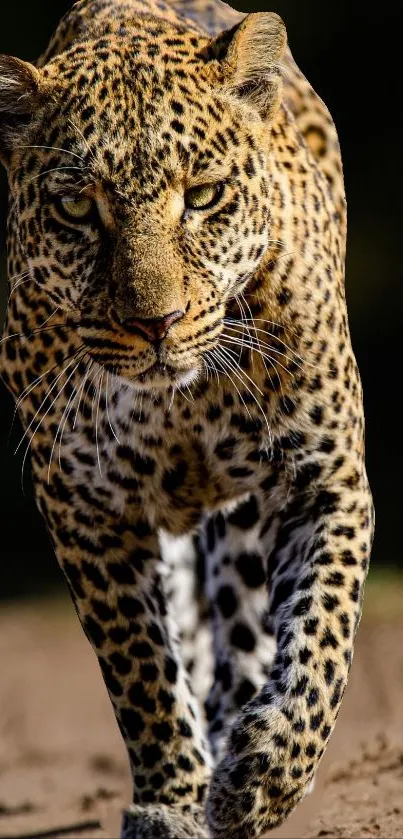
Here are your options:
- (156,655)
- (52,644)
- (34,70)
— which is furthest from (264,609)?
(52,644)

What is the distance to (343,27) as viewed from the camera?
13.9 meters

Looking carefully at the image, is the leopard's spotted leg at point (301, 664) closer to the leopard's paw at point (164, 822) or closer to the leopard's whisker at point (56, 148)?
the leopard's paw at point (164, 822)

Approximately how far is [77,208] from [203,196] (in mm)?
353

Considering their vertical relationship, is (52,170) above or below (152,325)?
above

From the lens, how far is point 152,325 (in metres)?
4.56

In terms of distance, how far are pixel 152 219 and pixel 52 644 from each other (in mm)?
5415

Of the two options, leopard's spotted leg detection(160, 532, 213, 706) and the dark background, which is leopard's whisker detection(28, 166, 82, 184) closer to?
leopard's spotted leg detection(160, 532, 213, 706)

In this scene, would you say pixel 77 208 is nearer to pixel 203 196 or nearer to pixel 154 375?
pixel 203 196

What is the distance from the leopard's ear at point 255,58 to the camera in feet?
16.4

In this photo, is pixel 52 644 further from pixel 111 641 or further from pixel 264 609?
pixel 111 641

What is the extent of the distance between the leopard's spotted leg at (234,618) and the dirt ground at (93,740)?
487 mm

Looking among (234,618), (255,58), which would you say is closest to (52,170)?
(255,58)

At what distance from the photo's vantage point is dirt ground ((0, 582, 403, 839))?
6547mm

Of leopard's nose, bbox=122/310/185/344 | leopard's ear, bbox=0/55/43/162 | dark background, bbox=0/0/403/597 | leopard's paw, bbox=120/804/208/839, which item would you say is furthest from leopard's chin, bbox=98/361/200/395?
dark background, bbox=0/0/403/597
